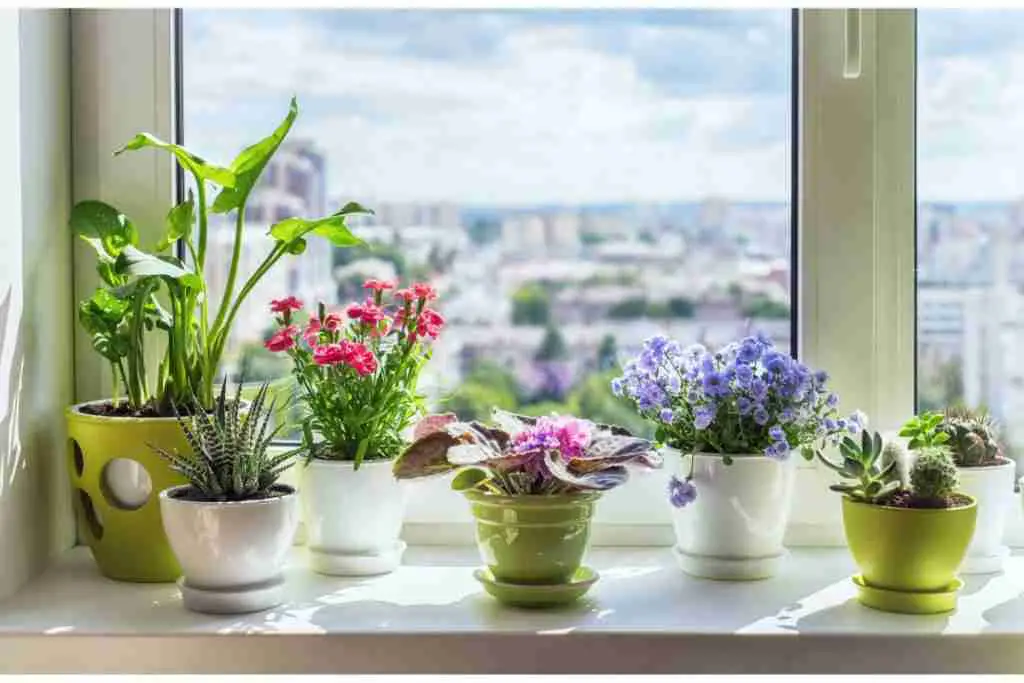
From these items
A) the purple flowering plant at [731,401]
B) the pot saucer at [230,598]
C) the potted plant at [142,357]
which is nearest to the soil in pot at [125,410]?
the potted plant at [142,357]

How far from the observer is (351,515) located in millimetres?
1421

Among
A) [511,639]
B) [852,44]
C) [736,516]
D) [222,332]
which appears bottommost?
[511,639]

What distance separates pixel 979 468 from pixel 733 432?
1.00 feet

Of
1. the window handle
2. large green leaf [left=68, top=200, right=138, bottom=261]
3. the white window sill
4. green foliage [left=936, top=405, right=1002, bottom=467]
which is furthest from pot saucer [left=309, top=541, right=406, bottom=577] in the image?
the window handle

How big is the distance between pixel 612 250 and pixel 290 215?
0.45 meters

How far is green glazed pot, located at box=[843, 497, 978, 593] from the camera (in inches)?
50.6

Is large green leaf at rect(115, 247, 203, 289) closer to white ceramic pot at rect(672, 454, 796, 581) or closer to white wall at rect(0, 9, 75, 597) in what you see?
white wall at rect(0, 9, 75, 597)

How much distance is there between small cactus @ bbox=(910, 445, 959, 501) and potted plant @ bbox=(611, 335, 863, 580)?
0.32 ft

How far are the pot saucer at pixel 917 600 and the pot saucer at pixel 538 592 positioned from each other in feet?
1.05

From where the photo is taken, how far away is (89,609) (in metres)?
1.33

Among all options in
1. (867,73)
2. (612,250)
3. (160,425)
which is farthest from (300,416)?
(867,73)

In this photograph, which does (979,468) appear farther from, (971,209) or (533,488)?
(533,488)

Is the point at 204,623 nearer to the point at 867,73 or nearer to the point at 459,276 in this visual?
the point at 459,276

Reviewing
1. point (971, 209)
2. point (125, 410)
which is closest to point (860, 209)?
point (971, 209)
